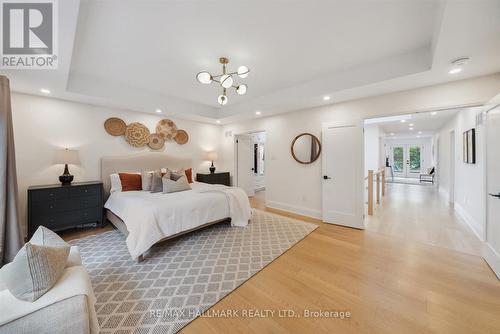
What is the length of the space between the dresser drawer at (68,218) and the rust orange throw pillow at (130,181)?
57cm

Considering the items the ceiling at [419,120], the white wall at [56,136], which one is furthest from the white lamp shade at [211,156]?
the ceiling at [419,120]

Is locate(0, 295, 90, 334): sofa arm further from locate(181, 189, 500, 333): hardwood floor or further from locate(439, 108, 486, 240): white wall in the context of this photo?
locate(439, 108, 486, 240): white wall

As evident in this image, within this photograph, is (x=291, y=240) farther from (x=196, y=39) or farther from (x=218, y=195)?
(x=196, y=39)

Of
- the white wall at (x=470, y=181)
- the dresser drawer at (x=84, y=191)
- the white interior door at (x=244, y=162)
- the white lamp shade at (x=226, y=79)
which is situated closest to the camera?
the white lamp shade at (x=226, y=79)

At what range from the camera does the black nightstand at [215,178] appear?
5270mm

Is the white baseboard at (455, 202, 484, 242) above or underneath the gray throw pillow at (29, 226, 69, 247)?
underneath

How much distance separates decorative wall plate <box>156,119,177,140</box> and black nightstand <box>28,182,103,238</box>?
1790 millimetres

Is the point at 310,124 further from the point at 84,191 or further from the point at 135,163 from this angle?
the point at 84,191

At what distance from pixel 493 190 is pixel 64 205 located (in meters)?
5.92

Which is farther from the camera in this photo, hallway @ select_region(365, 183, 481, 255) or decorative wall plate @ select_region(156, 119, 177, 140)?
decorative wall plate @ select_region(156, 119, 177, 140)

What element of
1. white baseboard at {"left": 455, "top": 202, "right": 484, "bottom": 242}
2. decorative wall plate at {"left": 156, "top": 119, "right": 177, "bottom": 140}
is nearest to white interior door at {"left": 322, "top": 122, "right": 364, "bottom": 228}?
white baseboard at {"left": 455, "top": 202, "right": 484, "bottom": 242}

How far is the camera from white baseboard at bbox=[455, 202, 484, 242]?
3.02 meters

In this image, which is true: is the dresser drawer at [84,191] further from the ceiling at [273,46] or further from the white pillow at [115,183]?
the ceiling at [273,46]

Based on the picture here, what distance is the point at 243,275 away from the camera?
2.12 meters
